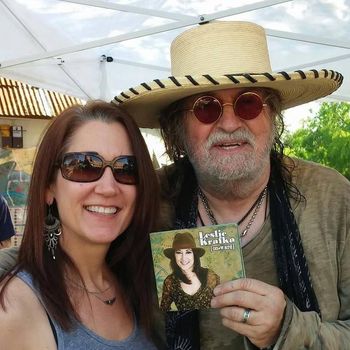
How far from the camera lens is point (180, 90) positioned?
2152 mm

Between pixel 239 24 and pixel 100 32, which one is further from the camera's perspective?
pixel 100 32

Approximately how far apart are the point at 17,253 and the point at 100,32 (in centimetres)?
385

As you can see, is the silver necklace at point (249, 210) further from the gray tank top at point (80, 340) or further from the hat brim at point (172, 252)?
the gray tank top at point (80, 340)

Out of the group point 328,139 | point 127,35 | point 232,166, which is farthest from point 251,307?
Answer: point 328,139

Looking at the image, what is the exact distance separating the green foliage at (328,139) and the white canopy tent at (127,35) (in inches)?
126

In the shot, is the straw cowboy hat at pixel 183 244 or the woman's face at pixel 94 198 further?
the woman's face at pixel 94 198

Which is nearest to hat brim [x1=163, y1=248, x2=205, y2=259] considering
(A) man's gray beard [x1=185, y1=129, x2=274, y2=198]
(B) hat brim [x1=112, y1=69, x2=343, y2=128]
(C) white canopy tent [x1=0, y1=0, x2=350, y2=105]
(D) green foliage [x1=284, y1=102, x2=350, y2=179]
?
(A) man's gray beard [x1=185, y1=129, x2=274, y2=198]

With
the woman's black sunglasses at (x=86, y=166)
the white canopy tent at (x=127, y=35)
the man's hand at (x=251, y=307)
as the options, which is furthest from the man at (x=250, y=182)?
the white canopy tent at (x=127, y=35)

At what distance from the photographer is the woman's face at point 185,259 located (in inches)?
68.9

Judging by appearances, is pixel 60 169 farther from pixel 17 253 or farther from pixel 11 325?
pixel 11 325

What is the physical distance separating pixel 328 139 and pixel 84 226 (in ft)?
34.7

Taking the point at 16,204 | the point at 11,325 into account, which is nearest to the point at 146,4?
the point at 11,325

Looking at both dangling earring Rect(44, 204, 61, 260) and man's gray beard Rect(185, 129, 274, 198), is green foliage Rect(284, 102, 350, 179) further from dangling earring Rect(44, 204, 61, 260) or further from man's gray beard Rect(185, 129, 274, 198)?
dangling earring Rect(44, 204, 61, 260)

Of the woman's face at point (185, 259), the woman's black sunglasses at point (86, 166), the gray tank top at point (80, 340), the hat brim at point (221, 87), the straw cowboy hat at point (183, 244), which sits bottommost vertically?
the gray tank top at point (80, 340)
